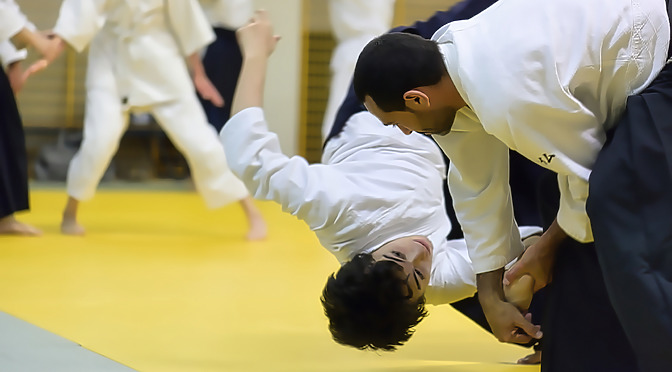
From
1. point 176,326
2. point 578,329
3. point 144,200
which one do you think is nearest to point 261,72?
point 176,326

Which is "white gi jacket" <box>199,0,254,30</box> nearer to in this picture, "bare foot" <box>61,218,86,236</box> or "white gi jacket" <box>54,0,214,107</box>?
"white gi jacket" <box>54,0,214,107</box>

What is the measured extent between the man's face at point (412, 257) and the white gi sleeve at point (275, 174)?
16cm

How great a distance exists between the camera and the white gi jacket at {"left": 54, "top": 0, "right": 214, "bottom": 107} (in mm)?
3916

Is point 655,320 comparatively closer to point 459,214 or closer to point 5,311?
point 459,214

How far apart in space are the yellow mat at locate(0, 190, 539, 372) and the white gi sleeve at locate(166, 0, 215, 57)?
95cm

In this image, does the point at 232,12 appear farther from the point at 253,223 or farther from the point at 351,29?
the point at 253,223

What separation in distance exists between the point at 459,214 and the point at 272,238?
7.83ft

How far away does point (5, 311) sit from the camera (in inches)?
96.5

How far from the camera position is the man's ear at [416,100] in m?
1.48

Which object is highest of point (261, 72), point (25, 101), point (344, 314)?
point (261, 72)

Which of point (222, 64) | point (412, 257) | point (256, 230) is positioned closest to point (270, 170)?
point (412, 257)

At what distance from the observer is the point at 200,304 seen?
8.61 feet

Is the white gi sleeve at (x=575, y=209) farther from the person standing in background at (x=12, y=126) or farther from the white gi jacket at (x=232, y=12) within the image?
the white gi jacket at (x=232, y=12)

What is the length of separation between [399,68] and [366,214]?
582 mm
